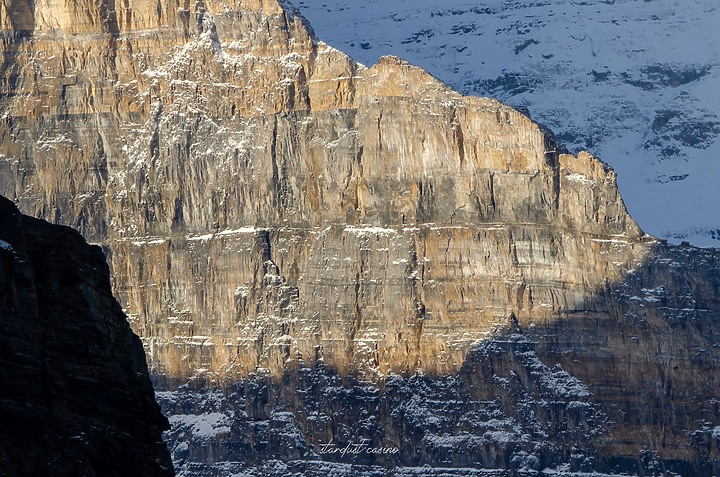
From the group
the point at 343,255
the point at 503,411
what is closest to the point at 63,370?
the point at 503,411


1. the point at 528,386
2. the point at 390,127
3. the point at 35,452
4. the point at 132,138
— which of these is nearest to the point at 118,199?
the point at 132,138

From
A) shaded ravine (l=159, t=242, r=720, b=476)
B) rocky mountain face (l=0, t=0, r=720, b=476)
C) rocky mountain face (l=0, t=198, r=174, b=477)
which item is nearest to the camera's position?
rocky mountain face (l=0, t=198, r=174, b=477)

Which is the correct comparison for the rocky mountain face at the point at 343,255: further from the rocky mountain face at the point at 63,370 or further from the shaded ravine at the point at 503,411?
the rocky mountain face at the point at 63,370

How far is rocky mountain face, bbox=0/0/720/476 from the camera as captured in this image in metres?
166

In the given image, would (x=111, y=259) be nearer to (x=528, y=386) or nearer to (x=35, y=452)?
(x=528, y=386)

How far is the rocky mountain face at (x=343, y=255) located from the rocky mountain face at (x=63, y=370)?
94.3 metres

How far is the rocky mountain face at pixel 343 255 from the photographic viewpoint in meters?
166

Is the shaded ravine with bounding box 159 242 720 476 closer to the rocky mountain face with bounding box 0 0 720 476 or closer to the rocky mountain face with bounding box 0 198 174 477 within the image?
the rocky mountain face with bounding box 0 0 720 476

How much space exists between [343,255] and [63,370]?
336 ft

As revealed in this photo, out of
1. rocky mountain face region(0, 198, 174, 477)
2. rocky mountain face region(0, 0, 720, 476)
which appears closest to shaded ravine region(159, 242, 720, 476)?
rocky mountain face region(0, 0, 720, 476)

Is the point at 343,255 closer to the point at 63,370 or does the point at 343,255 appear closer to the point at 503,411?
the point at 503,411

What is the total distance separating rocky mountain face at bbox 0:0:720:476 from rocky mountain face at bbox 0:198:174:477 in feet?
309

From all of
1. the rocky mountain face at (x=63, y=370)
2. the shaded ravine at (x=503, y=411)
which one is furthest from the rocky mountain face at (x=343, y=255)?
the rocky mountain face at (x=63, y=370)

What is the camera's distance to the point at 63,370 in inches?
2677
